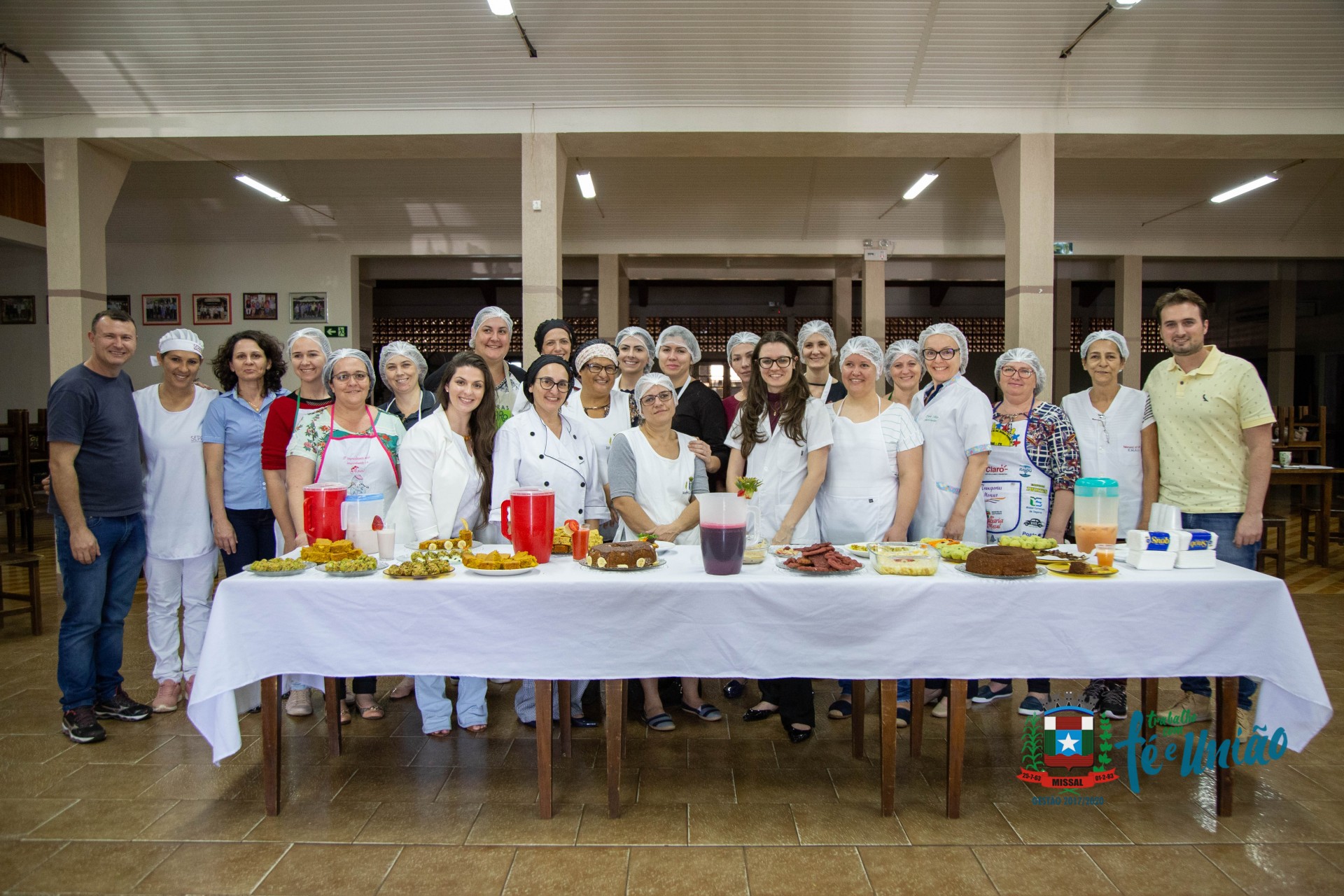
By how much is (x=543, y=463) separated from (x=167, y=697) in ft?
6.83

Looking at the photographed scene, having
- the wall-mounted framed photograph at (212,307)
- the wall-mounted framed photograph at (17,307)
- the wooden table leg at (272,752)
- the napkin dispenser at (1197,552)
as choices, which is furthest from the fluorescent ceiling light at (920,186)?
the wall-mounted framed photograph at (17,307)

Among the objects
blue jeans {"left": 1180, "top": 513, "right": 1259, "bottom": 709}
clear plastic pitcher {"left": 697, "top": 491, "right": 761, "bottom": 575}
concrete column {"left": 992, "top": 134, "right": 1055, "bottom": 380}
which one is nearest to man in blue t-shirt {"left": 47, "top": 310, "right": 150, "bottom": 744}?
clear plastic pitcher {"left": 697, "top": 491, "right": 761, "bottom": 575}

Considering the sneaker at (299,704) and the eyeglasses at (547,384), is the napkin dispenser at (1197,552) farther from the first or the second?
the sneaker at (299,704)

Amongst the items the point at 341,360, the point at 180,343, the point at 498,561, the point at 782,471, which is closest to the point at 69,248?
the point at 180,343

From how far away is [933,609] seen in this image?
8.18 ft

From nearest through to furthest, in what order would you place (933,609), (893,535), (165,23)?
(933,609) → (893,535) → (165,23)

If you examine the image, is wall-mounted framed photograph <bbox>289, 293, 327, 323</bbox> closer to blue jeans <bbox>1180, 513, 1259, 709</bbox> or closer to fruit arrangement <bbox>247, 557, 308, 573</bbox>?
fruit arrangement <bbox>247, 557, 308, 573</bbox>

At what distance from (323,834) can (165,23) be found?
6786mm

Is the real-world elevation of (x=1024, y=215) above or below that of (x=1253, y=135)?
→ below

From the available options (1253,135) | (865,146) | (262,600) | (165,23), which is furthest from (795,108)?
(262,600)

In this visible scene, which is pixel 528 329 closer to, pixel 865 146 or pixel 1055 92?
pixel 865 146

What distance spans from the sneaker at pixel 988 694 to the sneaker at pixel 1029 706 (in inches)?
3.8

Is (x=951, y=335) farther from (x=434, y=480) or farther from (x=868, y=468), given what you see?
(x=434, y=480)

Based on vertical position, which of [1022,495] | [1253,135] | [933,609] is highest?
[1253,135]
